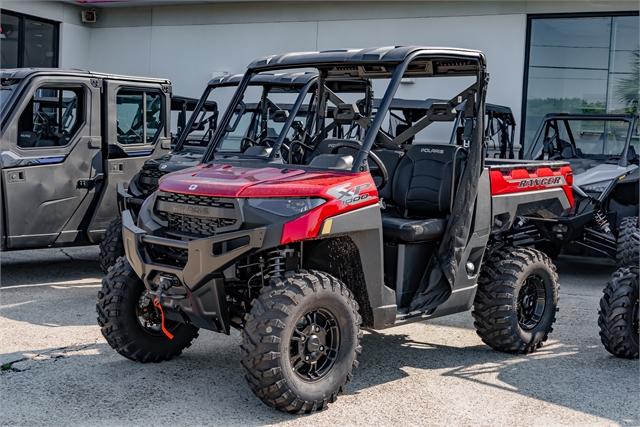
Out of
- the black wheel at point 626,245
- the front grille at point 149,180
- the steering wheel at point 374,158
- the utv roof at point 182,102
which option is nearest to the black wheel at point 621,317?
the steering wheel at point 374,158

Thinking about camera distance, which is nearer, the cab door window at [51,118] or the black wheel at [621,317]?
the black wheel at [621,317]

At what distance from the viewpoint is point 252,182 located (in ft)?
15.0

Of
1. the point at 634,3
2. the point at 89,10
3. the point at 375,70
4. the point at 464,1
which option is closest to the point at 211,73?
the point at 89,10

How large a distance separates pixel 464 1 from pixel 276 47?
3.70 m

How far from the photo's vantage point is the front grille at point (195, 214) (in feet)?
14.7

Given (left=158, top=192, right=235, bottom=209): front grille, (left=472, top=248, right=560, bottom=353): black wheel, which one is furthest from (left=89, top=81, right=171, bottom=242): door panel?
(left=472, top=248, right=560, bottom=353): black wheel

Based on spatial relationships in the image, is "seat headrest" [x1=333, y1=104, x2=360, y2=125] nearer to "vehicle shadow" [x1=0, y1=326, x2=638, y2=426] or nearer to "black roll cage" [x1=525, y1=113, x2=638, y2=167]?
"vehicle shadow" [x1=0, y1=326, x2=638, y2=426]

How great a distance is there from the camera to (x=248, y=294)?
4.71m

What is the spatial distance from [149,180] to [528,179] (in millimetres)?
3792

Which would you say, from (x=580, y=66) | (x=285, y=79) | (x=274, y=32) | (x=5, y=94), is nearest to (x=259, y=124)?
(x=285, y=79)

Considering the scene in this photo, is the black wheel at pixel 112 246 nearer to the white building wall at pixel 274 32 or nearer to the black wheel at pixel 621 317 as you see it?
the black wheel at pixel 621 317

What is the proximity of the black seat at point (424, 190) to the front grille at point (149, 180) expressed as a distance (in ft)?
9.57

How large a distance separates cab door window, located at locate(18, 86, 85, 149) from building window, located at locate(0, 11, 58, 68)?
8228 millimetres

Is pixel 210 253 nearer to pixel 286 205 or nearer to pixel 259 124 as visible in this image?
pixel 286 205
